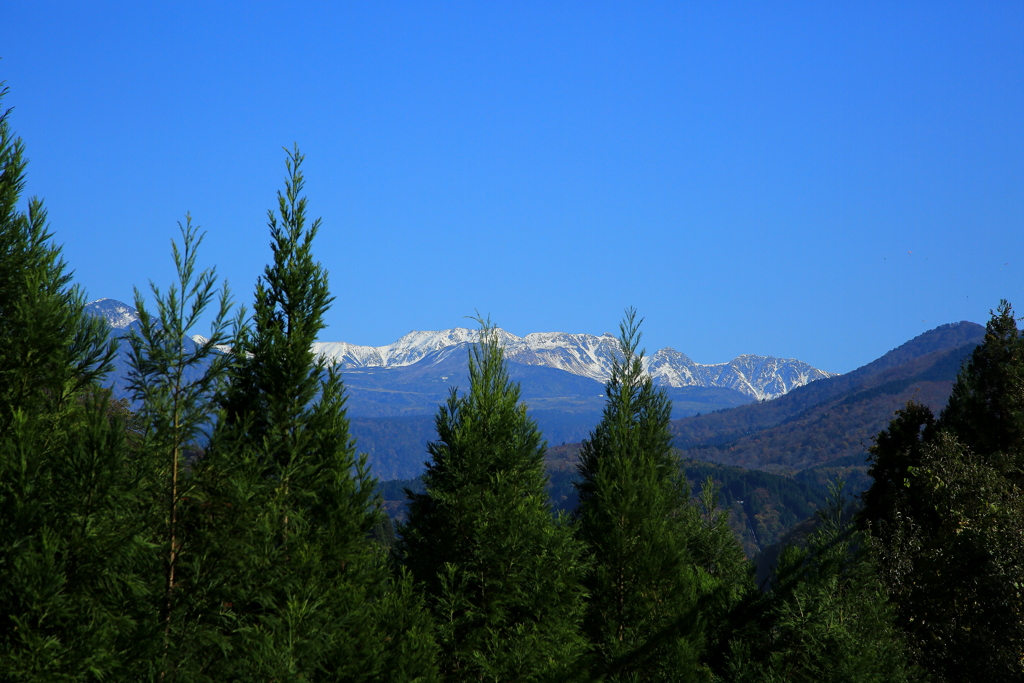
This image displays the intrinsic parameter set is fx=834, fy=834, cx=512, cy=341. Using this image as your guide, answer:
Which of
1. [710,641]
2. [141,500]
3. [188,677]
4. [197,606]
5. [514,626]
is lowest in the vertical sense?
[710,641]

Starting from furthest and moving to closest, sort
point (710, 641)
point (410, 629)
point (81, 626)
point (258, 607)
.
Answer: point (710, 641)
point (410, 629)
point (258, 607)
point (81, 626)

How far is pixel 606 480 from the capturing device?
22.5 meters

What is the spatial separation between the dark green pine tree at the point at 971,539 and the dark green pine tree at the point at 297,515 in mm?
13767

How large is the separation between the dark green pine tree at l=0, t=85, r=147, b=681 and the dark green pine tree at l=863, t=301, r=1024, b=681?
62.7 feet

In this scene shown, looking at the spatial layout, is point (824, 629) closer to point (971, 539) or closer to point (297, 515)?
point (971, 539)

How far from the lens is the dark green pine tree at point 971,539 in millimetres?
20172

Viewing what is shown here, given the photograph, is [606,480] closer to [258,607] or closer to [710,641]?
[710,641]

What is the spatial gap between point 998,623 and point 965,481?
5244 mm

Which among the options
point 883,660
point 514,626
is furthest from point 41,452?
point 883,660

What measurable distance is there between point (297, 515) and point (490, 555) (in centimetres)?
673

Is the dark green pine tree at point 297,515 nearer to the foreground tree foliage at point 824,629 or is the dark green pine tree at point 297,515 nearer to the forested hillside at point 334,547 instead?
the forested hillside at point 334,547

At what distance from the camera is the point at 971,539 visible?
21.2 metres

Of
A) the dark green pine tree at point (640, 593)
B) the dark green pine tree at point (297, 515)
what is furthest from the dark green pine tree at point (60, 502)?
the dark green pine tree at point (640, 593)

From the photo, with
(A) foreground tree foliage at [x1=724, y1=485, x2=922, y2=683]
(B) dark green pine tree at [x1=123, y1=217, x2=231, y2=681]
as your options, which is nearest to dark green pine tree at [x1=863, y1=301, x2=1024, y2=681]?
(A) foreground tree foliage at [x1=724, y1=485, x2=922, y2=683]
